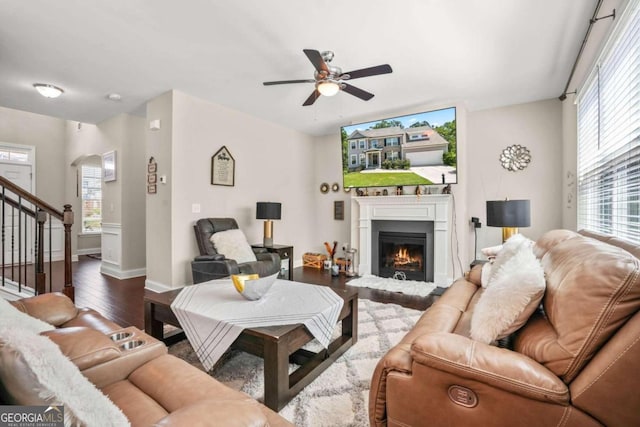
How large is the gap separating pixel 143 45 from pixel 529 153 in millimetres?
4796

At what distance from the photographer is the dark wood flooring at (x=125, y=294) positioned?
3.25 m

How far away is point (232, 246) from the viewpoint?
386 cm

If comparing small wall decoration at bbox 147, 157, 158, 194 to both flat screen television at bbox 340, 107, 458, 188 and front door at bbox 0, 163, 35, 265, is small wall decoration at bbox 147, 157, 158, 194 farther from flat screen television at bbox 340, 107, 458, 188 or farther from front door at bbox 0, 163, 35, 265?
front door at bbox 0, 163, 35, 265

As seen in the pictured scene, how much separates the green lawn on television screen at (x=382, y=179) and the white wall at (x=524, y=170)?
0.87 meters

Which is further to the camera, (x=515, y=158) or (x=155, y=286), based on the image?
(x=515, y=158)

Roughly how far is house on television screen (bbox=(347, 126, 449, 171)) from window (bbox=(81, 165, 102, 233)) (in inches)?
248

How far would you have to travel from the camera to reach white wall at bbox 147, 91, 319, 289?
389cm

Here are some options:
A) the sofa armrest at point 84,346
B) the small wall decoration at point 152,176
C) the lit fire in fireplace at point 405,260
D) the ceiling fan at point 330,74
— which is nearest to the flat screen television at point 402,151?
the lit fire in fireplace at point 405,260

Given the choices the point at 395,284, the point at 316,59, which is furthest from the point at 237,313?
the point at 395,284

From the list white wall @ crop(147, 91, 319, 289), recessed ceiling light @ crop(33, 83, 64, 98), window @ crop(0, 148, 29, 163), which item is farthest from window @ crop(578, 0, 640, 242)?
window @ crop(0, 148, 29, 163)

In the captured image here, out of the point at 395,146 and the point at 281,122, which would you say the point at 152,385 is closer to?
the point at 395,146

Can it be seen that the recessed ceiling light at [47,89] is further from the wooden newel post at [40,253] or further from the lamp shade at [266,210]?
the lamp shade at [266,210]

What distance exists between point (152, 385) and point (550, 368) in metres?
1.40

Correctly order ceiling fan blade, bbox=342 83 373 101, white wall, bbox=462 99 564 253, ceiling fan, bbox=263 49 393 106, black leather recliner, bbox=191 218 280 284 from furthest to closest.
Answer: white wall, bbox=462 99 564 253, black leather recliner, bbox=191 218 280 284, ceiling fan blade, bbox=342 83 373 101, ceiling fan, bbox=263 49 393 106
